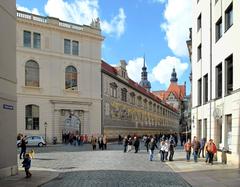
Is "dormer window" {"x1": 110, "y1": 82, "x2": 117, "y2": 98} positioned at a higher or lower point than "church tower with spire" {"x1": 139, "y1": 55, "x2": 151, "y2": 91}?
lower

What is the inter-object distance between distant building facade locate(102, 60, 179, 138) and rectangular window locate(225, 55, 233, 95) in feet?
128

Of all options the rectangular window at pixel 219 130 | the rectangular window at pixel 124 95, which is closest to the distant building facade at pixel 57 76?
the rectangular window at pixel 124 95

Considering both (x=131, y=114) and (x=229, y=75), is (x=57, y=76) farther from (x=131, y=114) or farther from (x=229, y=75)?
(x=229, y=75)

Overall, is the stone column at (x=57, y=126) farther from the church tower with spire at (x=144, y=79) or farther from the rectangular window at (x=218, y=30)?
the church tower with spire at (x=144, y=79)

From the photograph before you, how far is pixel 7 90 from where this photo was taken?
18094 mm

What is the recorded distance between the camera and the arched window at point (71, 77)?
57.9 meters

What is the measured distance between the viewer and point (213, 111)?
27359 millimetres

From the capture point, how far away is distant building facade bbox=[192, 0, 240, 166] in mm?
22253

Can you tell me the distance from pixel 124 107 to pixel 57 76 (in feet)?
80.4

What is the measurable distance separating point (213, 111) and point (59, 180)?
544 inches

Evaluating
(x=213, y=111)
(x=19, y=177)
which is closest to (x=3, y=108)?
(x=19, y=177)

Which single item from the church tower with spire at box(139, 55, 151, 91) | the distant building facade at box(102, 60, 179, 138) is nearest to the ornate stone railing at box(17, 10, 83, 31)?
the distant building facade at box(102, 60, 179, 138)

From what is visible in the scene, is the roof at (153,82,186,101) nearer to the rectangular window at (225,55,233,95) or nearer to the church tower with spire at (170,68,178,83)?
the church tower with spire at (170,68,178,83)

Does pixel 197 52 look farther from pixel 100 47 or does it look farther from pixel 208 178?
pixel 100 47
